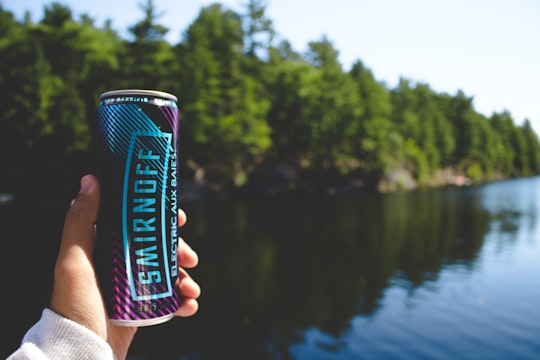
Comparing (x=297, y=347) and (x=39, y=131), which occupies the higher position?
(x=39, y=131)

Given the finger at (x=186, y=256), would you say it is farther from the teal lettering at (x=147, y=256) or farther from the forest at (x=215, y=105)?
the forest at (x=215, y=105)

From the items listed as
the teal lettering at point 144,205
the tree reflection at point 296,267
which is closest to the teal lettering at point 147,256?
the teal lettering at point 144,205

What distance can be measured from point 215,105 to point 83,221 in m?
→ 38.7

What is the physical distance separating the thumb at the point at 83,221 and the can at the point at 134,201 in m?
0.03

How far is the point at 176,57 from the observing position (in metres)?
36.9

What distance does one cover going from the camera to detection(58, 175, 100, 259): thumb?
1.59 meters

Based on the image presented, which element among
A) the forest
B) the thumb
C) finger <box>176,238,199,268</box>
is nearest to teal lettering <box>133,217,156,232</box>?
the thumb

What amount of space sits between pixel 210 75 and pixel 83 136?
11300mm

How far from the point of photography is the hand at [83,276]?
4.99ft

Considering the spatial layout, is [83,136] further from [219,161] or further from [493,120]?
[493,120]

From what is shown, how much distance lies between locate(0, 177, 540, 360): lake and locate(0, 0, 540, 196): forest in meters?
12.6

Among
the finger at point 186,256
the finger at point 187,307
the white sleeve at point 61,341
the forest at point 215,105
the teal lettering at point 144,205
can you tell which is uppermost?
the forest at point 215,105

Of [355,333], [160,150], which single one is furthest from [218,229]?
[160,150]

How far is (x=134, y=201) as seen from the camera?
1731 millimetres
